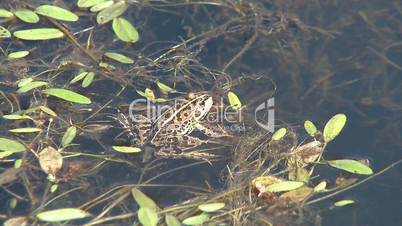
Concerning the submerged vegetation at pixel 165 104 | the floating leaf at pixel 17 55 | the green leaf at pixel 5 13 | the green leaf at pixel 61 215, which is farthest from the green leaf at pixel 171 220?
the green leaf at pixel 5 13

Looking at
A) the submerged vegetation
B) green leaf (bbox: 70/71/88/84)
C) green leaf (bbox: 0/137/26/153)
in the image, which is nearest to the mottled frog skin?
the submerged vegetation

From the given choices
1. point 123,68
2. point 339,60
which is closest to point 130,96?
point 123,68

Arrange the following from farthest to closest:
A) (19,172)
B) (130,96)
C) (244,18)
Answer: (244,18), (130,96), (19,172)

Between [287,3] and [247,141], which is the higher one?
[287,3]

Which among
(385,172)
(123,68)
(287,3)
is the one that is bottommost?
(385,172)

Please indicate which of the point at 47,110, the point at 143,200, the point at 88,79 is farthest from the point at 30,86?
the point at 143,200

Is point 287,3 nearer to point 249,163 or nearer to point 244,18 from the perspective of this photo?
point 244,18

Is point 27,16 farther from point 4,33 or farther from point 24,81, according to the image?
point 24,81
